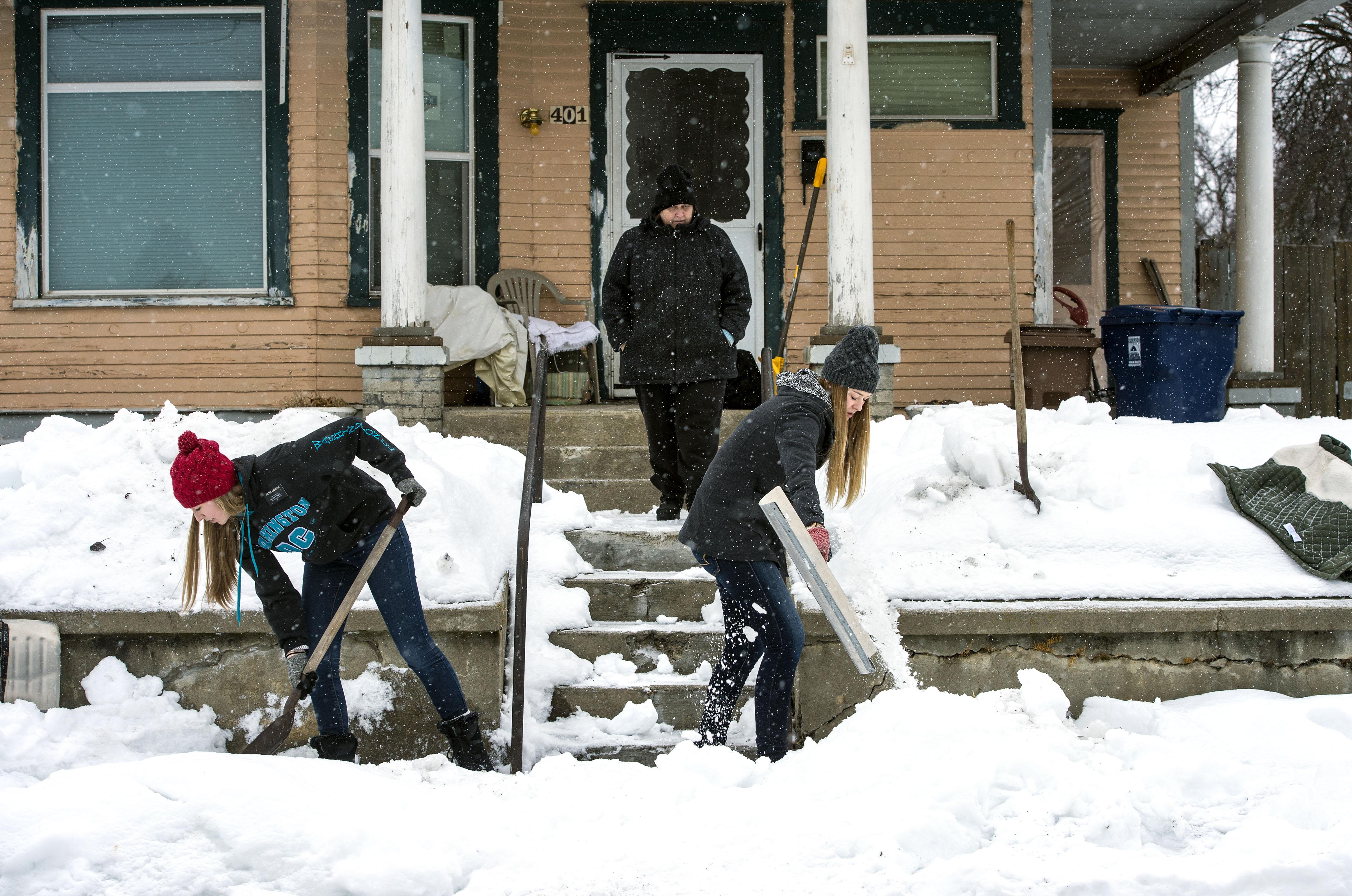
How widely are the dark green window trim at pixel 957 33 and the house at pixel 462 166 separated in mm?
22

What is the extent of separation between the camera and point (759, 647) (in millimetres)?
3469

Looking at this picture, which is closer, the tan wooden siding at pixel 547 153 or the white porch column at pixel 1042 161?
the tan wooden siding at pixel 547 153

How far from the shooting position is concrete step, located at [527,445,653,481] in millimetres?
6402

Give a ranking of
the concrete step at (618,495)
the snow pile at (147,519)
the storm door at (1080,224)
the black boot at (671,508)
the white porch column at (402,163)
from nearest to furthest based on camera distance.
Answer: the snow pile at (147,519), the black boot at (671,508), the concrete step at (618,495), the white porch column at (402,163), the storm door at (1080,224)

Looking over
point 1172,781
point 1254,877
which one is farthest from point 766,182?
point 1254,877

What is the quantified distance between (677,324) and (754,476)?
1.92 meters

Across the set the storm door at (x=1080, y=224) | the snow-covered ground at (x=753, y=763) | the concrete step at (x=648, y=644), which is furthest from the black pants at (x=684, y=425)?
the storm door at (x=1080, y=224)

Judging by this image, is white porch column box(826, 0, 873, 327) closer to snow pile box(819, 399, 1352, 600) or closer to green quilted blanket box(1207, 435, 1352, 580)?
snow pile box(819, 399, 1352, 600)

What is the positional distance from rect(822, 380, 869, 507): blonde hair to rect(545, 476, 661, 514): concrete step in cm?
259

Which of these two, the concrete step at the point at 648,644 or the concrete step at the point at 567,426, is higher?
the concrete step at the point at 567,426

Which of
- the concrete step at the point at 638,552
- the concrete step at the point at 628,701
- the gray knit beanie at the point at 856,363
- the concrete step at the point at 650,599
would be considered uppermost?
the gray knit beanie at the point at 856,363

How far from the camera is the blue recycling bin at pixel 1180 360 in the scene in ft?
25.1

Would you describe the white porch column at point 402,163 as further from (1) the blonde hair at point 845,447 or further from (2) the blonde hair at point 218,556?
(1) the blonde hair at point 845,447

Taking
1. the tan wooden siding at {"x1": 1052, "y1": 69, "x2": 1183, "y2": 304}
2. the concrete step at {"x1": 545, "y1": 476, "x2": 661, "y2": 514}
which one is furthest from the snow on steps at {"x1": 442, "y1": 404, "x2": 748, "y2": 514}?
the tan wooden siding at {"x1": 1052, "y1": 69, "x2": 1183, "y2": 304}
